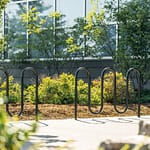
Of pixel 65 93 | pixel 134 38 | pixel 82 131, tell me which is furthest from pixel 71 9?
pixel 82 131

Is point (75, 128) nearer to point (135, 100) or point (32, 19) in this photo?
point (135, 100)

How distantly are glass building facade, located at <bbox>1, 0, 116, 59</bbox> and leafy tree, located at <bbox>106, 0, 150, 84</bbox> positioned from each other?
Result: 2.03 meters

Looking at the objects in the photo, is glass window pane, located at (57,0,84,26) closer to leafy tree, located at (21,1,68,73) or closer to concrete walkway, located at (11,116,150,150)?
leafy tree, located at (21,1,68,73)

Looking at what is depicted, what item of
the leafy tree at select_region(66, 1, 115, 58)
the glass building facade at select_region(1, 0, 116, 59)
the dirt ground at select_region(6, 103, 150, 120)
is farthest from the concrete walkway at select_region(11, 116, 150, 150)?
the glass building facade at select_region(1, 0, 116, 59)

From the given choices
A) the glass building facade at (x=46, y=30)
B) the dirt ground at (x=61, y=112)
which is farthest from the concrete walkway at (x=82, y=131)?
the glass building facade at (x=46, y=30)

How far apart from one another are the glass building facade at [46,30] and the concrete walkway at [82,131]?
10.5 metres

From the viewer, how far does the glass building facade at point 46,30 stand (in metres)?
22.0

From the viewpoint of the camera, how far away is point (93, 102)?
14281mm

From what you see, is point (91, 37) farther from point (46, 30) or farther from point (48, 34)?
point (46, 30)

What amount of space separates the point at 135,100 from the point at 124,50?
3433 mm

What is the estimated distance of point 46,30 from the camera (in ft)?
75.4

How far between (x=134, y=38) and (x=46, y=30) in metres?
5.98

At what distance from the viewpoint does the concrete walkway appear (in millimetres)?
6987

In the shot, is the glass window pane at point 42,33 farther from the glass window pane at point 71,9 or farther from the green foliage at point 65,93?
the green foliage at point 65,93
